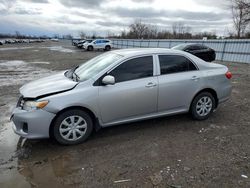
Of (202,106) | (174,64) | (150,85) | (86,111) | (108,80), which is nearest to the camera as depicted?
(108,80)

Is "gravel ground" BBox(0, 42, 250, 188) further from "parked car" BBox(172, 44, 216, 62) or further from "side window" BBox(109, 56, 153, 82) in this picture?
"parked car" BBox(172, 44, 216, 62)

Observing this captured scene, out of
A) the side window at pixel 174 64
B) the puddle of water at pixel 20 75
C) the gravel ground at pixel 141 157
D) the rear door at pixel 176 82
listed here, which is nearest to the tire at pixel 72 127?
the gravel ground at pixel 141 157

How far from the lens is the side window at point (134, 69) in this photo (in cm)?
384

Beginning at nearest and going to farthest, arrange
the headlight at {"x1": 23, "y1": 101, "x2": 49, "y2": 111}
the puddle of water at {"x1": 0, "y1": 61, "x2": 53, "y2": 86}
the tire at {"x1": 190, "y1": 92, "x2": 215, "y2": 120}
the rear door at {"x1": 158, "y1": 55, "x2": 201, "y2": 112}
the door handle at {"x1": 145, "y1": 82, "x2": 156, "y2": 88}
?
1. the headlight at {"x1": 23, "y1": 101, "x2": 49, "y2": 111}
2. the door handle at {"x1": 145, "y1": 82, "x2": 156, "y2": 88}
3. the rear door at {"x1": 158, "y1": 55, "x2": 201, "y2": 112}
4. the tire at {"x1": 190, "y1": 92, "x2": 215, "y2": 120}
5. the puddle of water at {"x1": 0, "y1": 61, "x2": 53, "y2": 86}

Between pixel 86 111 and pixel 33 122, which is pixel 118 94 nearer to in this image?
pixel 86 111

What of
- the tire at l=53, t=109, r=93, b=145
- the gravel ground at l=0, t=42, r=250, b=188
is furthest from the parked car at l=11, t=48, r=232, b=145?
the gravel ground at l=0, t=42, r=250, b=188

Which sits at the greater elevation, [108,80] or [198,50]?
[108,80]

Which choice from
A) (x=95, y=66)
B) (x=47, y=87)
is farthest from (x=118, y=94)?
(x=47, y=87)

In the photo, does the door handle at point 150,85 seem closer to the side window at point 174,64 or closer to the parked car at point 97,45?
the side window at point 174,64

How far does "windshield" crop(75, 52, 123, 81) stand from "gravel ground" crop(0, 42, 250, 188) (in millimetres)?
1181

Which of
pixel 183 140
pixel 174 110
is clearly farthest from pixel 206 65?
pixel 183 140

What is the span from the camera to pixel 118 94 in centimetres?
372

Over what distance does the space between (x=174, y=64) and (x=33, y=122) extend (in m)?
2.90

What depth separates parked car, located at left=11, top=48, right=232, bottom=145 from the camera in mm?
3438
